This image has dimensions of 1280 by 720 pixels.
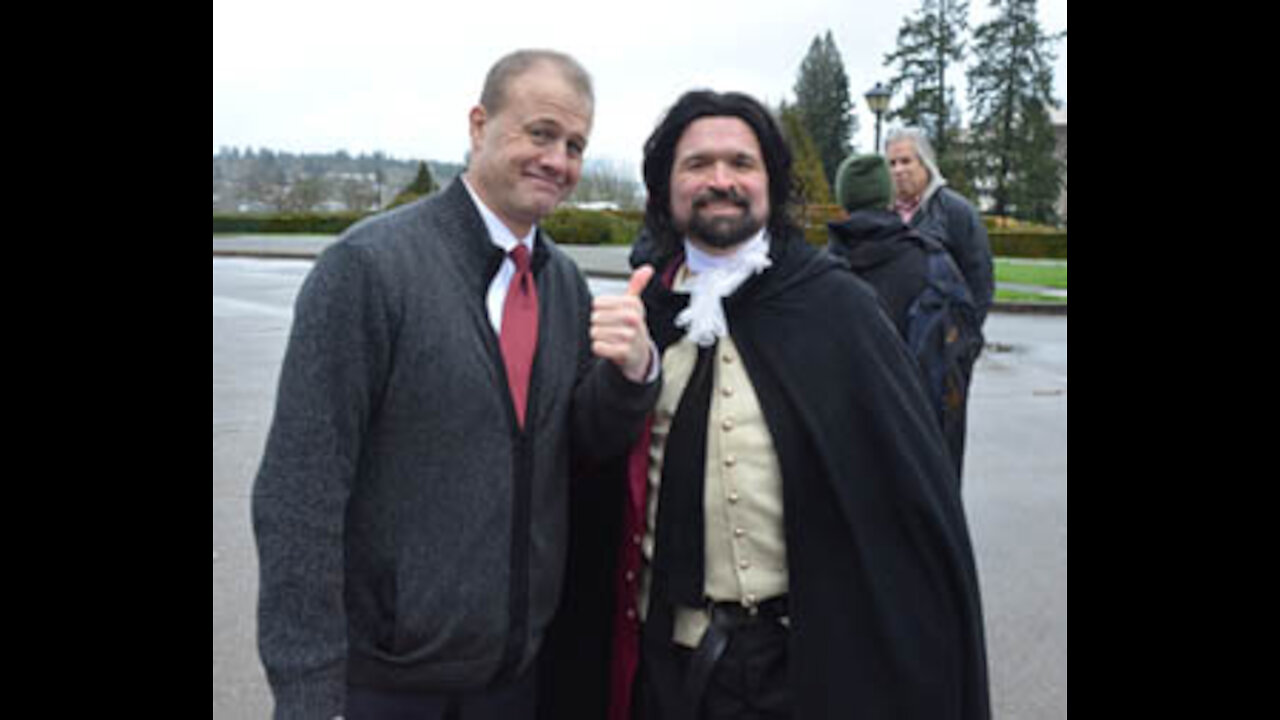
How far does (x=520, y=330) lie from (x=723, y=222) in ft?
1.94

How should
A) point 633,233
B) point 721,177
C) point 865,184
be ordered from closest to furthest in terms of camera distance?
point 721,177 < point 865,184 < point 633,233

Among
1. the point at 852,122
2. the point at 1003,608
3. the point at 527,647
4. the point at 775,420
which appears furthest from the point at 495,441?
the point at 852,122

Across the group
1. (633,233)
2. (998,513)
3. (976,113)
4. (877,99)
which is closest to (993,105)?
(976,113)

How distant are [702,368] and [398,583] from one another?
→ 0.86 meters

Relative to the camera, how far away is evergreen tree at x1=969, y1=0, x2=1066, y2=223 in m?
49.8

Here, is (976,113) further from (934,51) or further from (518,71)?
(518,71)

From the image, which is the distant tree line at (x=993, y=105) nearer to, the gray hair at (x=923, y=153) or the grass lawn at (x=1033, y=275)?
the grass lawn at (x=1033, y=275)

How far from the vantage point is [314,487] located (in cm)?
169

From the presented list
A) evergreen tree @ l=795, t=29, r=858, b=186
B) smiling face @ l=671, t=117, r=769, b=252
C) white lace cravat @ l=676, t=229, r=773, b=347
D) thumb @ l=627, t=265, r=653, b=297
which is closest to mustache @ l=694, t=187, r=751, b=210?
smiling face @ l=671, t=117, r=769, b=252

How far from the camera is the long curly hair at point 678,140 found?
2.30m

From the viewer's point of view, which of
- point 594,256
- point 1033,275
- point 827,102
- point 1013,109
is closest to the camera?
point 1033,275

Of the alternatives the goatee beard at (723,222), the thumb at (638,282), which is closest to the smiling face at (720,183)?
the goatee beard at (723,222)

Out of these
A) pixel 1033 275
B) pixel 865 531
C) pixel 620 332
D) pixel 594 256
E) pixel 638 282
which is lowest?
pixel 865 531

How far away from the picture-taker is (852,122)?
220 feet
